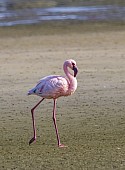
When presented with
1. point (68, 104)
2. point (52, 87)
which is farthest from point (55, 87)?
point (68, 104)

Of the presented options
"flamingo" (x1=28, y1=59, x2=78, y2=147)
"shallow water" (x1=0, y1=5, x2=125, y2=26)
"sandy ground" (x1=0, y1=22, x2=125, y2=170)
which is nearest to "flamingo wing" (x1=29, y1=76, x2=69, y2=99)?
"flamingo" (x1=28, y1=59, x2=78, y2=147)

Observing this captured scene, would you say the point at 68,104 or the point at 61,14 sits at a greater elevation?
the point at 68,104

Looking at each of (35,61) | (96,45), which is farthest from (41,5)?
(35,61)

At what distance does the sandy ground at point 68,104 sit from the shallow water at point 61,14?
2625 millimetres

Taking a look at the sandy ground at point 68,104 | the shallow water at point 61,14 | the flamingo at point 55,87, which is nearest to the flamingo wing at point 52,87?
the flamingo at point 55,87

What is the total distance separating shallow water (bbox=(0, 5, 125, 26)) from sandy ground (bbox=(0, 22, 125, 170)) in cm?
262

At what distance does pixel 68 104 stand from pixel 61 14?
40.2 ft

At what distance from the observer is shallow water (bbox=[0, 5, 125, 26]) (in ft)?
75.9

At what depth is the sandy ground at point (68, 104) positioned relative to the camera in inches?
348

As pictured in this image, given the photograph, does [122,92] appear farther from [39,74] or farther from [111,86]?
[39,74]

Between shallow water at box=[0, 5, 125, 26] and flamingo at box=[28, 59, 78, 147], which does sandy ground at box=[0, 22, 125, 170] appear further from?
shallow water at box=[0, 5, 125, 26]

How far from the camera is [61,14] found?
2428 cm

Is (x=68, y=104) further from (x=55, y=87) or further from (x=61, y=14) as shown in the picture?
(x=61, y=14)

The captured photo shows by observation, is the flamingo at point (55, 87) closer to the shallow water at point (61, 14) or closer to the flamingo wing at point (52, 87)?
→ the flamingo wing at point (52, 87)
